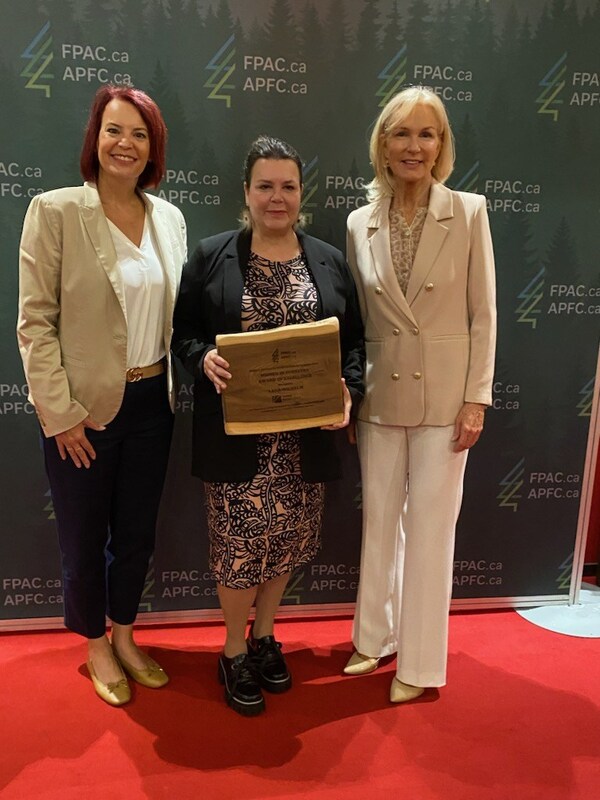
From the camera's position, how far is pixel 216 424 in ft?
7.19

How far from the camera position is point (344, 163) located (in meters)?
2.66

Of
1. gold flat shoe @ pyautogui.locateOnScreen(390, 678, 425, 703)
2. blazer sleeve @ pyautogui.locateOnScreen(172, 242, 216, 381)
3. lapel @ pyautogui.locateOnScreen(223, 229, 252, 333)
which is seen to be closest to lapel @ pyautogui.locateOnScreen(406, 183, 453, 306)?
lapel @ pyautogui.locateOnScreen(223, 229, 252, 333)

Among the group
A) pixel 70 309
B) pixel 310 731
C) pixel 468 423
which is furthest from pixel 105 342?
pixel 310 731

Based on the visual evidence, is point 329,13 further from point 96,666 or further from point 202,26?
point 96,666

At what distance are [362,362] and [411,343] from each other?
0.18 meters

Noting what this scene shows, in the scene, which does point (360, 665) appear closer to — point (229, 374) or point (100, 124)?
point (229, 374)

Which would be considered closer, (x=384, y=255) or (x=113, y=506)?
(x=384, y=255)

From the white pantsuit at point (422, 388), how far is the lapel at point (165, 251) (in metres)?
0.64

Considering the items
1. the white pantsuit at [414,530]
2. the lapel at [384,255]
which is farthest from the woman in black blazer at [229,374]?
the white pantsuit at [414,530]

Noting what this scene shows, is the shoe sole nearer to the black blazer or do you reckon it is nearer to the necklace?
the black blazer

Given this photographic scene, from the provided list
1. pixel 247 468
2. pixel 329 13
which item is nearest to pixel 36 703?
pixel 247 468

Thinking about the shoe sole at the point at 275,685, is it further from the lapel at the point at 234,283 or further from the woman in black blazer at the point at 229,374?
the lapel at the point at 234,283

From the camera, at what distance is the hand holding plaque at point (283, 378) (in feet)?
6.66

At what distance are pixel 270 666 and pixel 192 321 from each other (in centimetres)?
131
